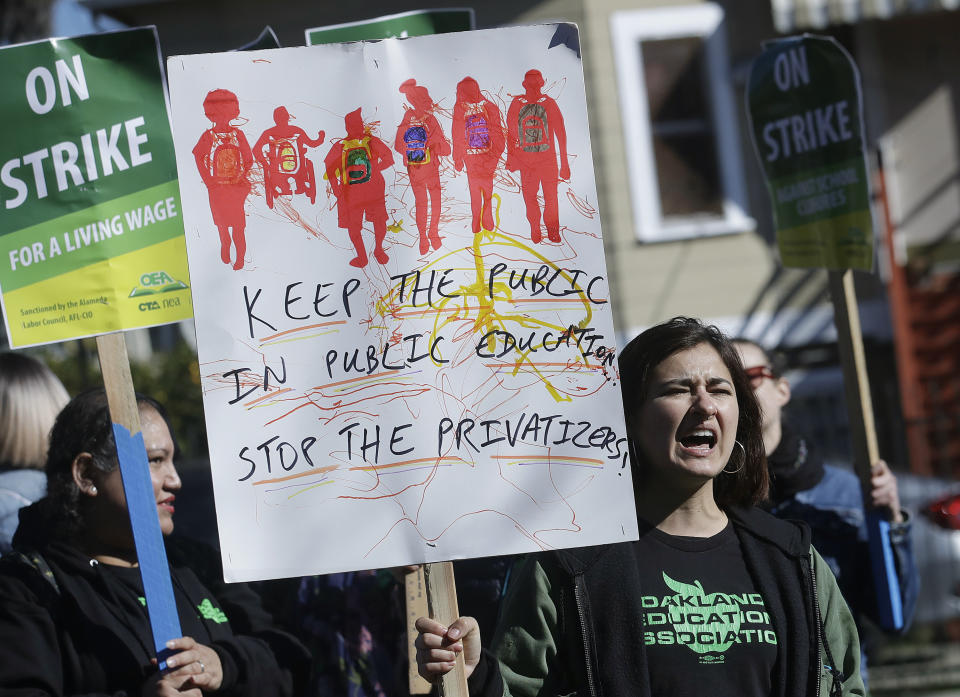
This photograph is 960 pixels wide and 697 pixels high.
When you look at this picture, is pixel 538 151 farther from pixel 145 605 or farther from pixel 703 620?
pixel 145 605

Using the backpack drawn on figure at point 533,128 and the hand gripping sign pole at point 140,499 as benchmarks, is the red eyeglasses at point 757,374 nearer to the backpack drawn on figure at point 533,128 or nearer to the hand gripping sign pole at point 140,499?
the backpack drawn on figure at point 533,128

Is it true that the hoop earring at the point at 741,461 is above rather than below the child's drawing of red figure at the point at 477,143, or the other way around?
below

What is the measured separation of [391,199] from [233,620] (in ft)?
4.03

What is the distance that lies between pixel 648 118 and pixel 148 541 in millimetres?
7773

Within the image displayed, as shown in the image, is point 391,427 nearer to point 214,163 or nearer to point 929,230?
point 214,163

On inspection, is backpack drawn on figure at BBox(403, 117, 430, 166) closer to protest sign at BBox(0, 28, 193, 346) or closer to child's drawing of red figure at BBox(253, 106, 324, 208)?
child's drawing of red figure at BBox(253, 106, 324, 208)

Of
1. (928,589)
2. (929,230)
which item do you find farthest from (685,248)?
(928,589)

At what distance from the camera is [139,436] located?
2.41 metres

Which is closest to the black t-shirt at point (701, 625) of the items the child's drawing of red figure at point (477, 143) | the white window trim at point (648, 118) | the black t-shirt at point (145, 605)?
the child's drawing of red figure at point (477, 143)

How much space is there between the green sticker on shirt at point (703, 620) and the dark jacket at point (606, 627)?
0.04 m

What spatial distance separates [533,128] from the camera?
2.37 m

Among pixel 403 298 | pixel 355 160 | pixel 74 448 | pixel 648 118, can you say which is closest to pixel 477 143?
pixel 355 160

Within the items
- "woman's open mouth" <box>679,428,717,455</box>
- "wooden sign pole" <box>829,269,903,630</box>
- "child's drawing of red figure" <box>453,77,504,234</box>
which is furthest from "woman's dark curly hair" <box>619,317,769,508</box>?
"wooden sign pole" <box>829,269,903,630</box>

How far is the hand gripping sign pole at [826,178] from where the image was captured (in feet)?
11.1
